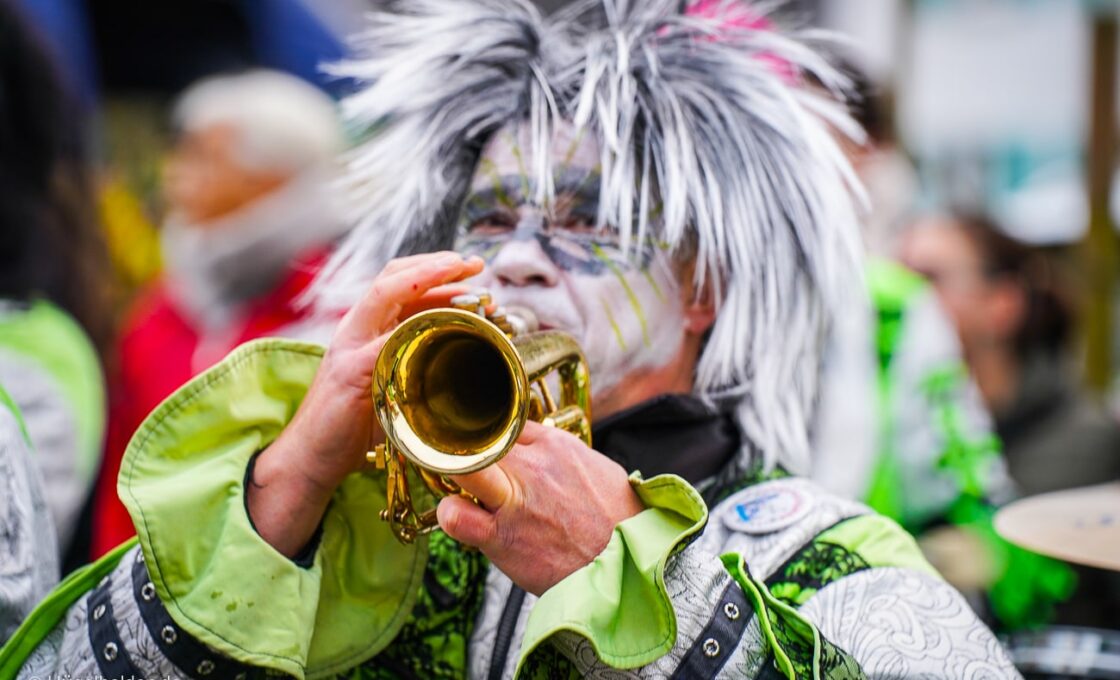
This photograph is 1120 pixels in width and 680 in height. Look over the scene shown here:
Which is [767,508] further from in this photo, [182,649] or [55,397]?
[55,397]

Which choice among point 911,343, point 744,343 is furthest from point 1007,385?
point 744,343

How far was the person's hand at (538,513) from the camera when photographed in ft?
5.30

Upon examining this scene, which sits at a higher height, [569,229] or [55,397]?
[569,229]

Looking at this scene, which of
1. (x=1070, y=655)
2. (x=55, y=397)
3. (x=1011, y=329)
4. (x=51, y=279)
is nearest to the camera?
(x=1070, y=655)

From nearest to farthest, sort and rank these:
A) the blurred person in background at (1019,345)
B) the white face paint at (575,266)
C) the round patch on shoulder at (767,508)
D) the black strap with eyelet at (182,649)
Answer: the black strap with eyelet at (182,649) < the round patch on shoulder at (767,508) < the white face paint at (575,266) < the blurred person in background at (1019,345)

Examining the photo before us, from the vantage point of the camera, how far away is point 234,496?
5.80ft

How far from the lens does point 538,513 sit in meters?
1.64

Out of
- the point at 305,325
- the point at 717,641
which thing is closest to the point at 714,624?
the point at 717,641

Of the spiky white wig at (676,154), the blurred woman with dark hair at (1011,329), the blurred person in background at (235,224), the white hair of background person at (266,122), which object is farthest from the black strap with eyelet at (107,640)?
the blurred woman with dark hair at (1011,329)

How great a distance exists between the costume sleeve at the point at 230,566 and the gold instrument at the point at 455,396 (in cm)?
19

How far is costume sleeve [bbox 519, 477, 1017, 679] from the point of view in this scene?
1577 mm

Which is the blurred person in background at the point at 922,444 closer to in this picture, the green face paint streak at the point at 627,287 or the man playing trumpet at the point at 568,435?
the man playing trumpet at the point at 568,435

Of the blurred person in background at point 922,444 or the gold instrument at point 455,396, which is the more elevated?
the gold instrument at point 455,396

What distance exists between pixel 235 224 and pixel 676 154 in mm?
2685
